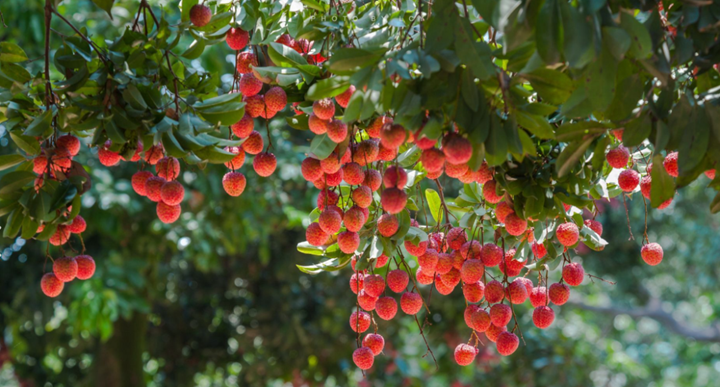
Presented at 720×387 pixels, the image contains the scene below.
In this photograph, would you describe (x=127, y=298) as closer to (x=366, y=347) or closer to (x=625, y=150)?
(x=366, y=347)

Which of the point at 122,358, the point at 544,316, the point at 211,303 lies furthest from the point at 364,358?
the point at 211,303

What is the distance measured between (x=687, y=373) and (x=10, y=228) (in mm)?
8779

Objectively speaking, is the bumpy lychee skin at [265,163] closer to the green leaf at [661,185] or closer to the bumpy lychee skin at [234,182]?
the bumpy lychee skin at [234,182]

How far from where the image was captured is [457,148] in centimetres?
76

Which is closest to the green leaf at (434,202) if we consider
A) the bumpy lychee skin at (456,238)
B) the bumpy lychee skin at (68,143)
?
the bumpy lychee skin at (456,238)

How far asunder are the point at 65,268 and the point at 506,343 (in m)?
0.77

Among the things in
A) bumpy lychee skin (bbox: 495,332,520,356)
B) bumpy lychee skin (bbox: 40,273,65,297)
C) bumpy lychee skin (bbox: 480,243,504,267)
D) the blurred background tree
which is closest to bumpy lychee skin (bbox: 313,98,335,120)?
bumpy lychee skin (bbox: 480,243,504,267)

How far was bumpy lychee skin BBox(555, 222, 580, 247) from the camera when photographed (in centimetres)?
104

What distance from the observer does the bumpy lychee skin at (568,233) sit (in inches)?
40.8

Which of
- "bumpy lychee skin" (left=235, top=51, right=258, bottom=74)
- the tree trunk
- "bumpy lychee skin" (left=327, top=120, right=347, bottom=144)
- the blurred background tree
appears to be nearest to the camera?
"bumpy lychee skin" (left=327, top=120, right=347, bottom=144)

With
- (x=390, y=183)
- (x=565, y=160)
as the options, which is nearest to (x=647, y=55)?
(x=565, y=160)

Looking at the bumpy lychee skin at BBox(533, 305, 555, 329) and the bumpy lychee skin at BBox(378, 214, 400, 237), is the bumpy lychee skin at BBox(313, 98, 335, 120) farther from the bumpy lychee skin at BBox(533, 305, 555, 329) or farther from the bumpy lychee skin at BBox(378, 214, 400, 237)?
the bumpy lychee skin at BBox(533, 305, 555, 329)

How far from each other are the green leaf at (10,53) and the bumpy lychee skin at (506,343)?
A: 893 mm

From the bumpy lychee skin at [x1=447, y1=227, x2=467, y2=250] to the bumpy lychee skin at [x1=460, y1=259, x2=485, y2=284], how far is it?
0.09 metres
